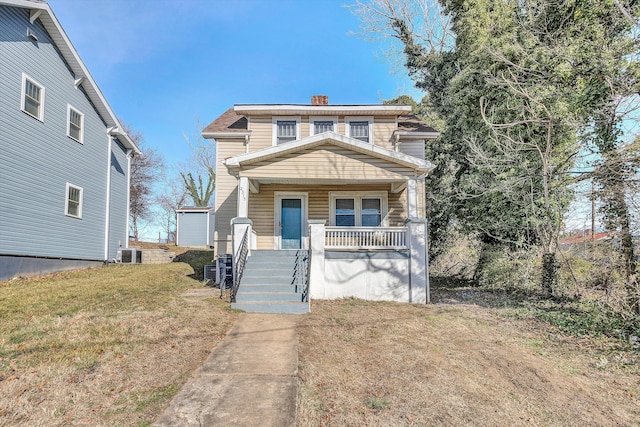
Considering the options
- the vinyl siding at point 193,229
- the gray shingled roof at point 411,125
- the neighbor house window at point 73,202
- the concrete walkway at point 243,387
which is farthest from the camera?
the vinyl siding at point 193,229

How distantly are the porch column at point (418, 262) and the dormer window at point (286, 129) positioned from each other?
565 centimetres

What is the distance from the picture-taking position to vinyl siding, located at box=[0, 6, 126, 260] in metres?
9.38

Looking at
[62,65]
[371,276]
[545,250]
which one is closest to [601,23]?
[545,250]

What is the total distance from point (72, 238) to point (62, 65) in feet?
19.4

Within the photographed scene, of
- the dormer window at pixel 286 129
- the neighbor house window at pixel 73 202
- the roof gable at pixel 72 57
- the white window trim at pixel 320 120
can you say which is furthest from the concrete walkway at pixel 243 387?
the roof gable at pixel 72 57

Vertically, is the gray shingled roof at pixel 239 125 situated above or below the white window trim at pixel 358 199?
above

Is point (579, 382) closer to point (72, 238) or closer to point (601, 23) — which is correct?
point (601, 23)

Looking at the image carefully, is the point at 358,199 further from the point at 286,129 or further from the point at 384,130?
the point at 286,129

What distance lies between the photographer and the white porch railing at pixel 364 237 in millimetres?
9258

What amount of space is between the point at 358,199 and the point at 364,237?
9.52 ft

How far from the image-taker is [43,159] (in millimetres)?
10633

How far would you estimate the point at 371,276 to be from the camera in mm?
9070

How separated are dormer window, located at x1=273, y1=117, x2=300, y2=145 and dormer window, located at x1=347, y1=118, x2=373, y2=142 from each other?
1.92 metres

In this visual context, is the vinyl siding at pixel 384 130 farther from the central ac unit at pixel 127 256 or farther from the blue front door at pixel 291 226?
the central ac unit at pixel 127 256
